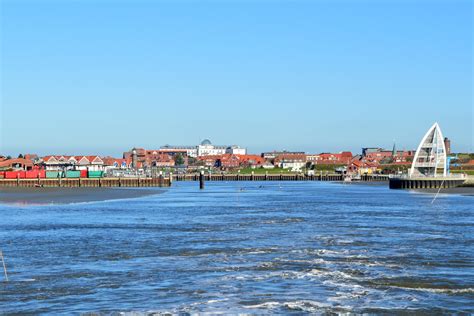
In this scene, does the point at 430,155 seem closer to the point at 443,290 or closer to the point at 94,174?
the point at 94,174

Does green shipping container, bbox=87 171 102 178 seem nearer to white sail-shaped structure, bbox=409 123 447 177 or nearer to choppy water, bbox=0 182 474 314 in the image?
white sail-shaped structure, bbox=409 123 447 177

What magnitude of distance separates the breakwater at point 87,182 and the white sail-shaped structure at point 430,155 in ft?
147

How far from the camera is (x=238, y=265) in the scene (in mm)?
29188

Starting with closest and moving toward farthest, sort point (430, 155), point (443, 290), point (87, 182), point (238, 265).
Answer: point (443, 290), point (238, 265), point (430, 155), point (87, 182)

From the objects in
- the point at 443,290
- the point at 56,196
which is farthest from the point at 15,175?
the point at 443,290

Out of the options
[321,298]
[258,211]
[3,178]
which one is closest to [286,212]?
[258,211]

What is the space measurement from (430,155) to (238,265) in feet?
312

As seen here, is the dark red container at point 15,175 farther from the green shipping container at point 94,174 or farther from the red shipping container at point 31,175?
the green shipping container at point 94,174

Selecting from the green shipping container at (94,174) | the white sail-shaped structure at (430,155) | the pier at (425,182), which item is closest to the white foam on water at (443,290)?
the pier at (425,182)

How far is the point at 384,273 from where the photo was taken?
2748 cm

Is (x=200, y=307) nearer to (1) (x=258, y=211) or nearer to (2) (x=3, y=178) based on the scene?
(1) (x=258, y=211)

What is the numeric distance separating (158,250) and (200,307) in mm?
12132

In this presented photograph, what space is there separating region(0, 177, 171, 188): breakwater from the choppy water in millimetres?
75211

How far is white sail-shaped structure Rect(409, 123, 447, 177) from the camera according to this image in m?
118
